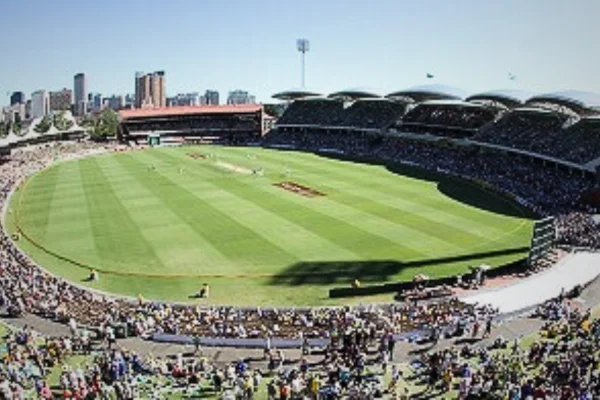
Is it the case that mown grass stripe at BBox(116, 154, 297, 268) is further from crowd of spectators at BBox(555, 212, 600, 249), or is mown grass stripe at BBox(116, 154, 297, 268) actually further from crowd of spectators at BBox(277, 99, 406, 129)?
crowd of spectators at BBox(277, 99, 406, 129)

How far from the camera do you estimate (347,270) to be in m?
36.2

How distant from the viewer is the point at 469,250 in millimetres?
39844

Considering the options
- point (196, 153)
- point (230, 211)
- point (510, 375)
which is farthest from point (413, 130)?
point (510, 375)

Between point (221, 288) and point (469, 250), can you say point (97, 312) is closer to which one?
point (221, 288)

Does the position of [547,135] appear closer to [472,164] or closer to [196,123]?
[472,164]

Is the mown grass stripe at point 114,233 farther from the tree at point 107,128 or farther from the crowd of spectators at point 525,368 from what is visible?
the tree at point 107,128

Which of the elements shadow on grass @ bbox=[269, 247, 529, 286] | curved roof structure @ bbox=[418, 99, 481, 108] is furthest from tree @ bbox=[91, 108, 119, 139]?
shadow on grass @ bbox=[269, 247, 529, 286]

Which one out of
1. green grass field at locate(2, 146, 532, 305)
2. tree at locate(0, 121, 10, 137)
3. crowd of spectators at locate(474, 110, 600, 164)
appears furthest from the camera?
tree at locate(0, 121, 10, 137)

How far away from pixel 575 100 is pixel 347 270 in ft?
116

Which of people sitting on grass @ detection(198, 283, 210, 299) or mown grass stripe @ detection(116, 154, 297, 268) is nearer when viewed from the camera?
people sitting on grass @ detection(198, 283, 210, 299)

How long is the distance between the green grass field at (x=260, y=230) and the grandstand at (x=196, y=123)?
1681 inches

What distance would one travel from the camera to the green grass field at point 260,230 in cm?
3553

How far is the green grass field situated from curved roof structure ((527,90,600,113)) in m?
11.9

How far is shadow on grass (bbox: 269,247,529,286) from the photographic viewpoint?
114 feet
